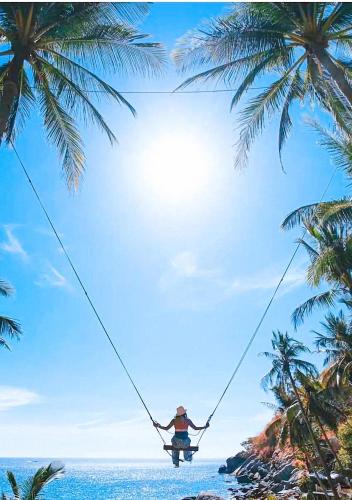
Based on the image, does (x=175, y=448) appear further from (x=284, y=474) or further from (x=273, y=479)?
(x=273, y=479)

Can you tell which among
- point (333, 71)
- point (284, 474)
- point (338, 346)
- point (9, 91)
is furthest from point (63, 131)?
point (284, 474)

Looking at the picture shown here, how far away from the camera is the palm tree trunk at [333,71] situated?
7406mm

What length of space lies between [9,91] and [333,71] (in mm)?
6060

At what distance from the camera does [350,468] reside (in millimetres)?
19875

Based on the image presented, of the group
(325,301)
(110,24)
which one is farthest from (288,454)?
(110,24)

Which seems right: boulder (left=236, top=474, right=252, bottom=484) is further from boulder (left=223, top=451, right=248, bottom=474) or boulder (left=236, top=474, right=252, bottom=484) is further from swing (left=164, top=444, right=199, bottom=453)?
swing (left=164, top=444, right=199, bottom=453)

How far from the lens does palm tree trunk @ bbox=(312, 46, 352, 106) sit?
7406 millimetres

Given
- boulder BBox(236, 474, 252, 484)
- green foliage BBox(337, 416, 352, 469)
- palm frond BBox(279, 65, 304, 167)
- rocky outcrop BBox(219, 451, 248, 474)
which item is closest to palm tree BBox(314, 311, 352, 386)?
green foliage BBox(337, 416, 352, 469)

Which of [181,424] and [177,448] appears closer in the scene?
[177,448]

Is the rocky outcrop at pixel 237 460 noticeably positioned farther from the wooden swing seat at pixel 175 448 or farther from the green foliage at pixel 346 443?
the wooden swing seat at pixel 175 448

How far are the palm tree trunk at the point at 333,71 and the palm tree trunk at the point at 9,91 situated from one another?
19.1ft

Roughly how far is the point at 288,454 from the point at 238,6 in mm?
43439

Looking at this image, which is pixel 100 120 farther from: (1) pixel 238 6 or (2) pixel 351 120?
(2) pixel 351 120

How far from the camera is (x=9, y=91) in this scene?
634 centimetres
